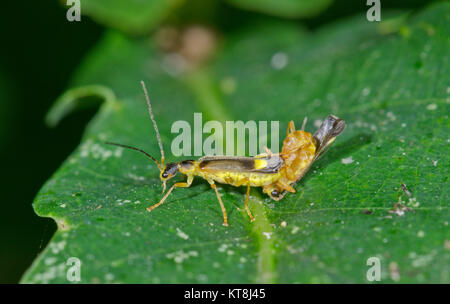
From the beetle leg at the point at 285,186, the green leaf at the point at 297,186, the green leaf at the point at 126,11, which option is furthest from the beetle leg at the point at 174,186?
the green leaf at the point at 126,11

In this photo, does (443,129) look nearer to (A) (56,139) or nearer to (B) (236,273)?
(B) (236,273)

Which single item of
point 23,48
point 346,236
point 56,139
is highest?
point 23,48

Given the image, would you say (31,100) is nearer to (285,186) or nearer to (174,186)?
(174,186)

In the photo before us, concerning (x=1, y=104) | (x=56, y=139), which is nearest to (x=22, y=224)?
(x=56, y=139)

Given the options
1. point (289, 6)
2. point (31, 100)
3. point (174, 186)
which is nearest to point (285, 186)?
point (174, 186)

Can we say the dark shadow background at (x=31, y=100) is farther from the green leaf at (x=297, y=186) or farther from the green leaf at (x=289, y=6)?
the green leaf at (x=289, y=6)

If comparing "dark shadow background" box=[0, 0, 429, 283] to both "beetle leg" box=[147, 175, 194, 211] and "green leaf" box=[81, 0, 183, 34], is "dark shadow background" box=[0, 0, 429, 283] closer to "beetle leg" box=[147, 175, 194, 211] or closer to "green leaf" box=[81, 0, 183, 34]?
"green leaf" box=[81, 0, 183, 34]

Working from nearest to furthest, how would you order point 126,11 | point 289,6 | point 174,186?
point 174,186 < point 126,11 < point 289,6
